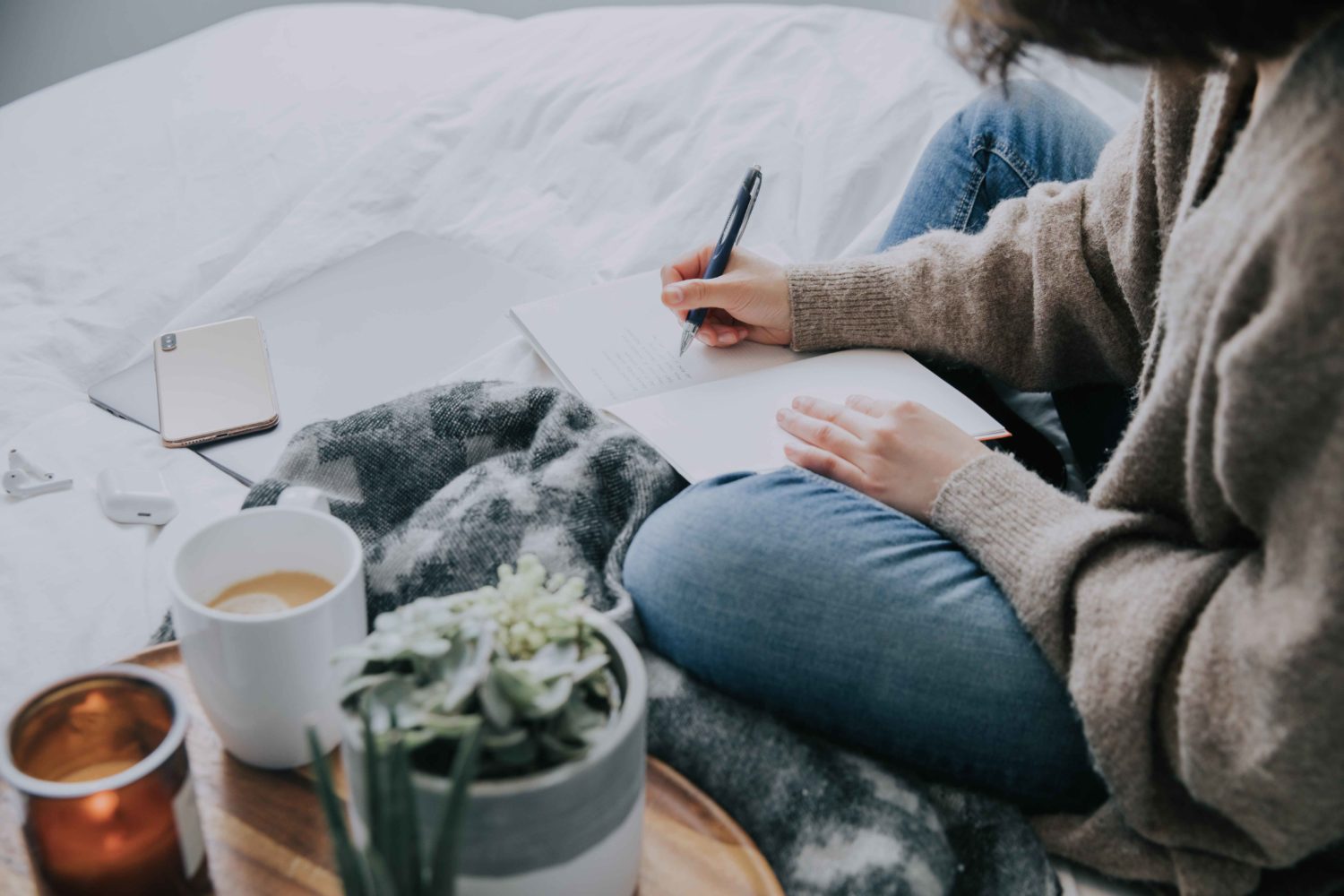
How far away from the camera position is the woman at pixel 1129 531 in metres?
0.49

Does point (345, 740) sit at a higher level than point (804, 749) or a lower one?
higher

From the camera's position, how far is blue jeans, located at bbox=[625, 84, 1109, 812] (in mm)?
633

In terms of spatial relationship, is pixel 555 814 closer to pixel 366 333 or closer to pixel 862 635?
pixel 862 635

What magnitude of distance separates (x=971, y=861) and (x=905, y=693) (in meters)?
0.10

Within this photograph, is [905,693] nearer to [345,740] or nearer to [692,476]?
[692,476]

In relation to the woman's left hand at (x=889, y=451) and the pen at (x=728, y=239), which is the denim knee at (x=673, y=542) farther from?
the pen at (x=728, y=239)

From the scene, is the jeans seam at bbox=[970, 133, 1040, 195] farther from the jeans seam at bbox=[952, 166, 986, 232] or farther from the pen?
the pen

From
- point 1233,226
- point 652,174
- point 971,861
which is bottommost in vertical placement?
point 971,861

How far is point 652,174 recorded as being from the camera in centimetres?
130

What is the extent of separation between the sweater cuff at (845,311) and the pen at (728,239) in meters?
0.05

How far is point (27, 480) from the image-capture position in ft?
2.81

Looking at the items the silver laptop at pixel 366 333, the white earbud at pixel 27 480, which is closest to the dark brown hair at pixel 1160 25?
the silver laptop at pixel 366 333

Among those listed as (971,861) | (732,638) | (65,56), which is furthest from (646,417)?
(65,56)

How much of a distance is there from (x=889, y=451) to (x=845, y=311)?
0.20 meters
